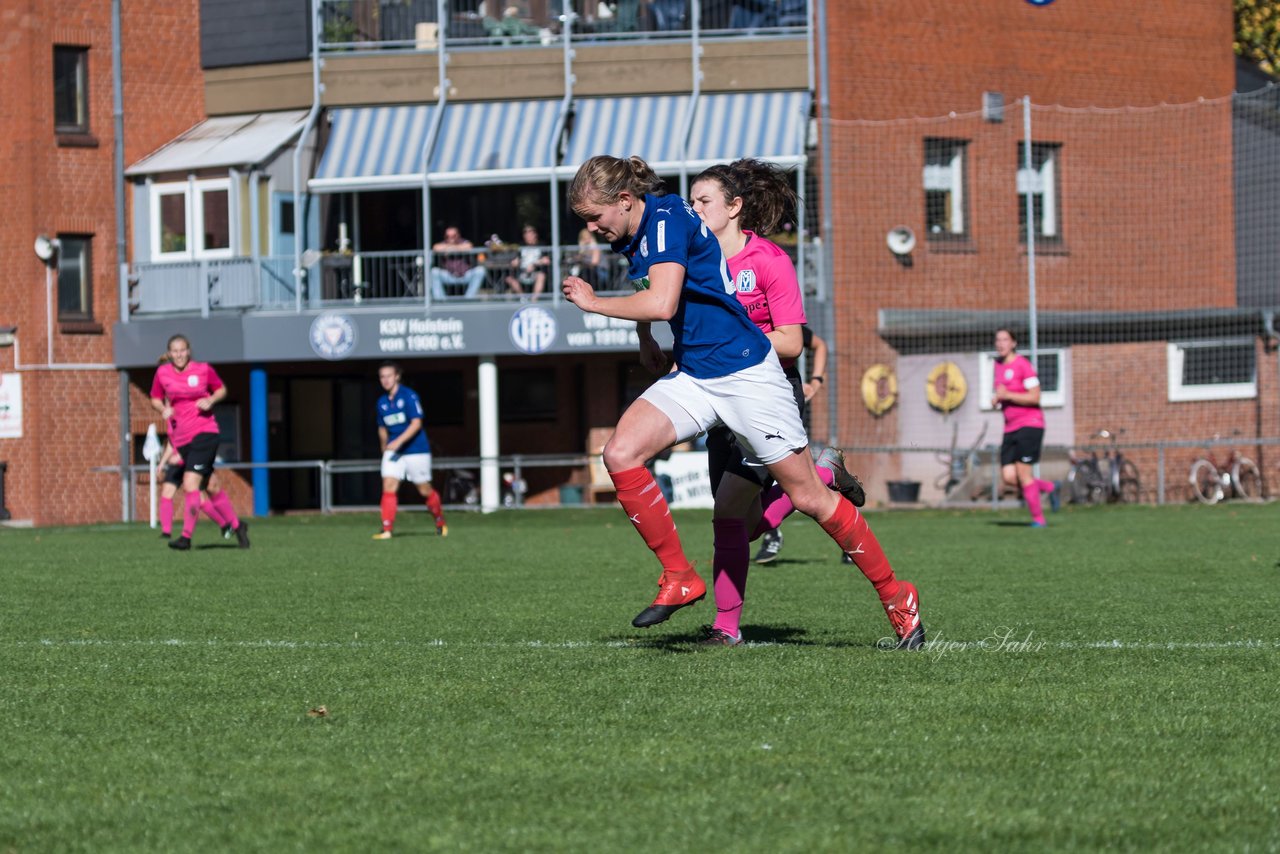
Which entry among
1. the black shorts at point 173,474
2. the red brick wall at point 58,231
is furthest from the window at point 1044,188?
the black shorts at point 173,474

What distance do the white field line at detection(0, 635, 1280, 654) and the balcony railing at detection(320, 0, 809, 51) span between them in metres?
23.3

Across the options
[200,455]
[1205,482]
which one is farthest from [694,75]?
[200,455]

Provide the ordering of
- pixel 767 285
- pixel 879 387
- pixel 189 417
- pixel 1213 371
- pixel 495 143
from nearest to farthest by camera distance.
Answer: pixel 767 285
pixel 189 417
pixel 879 387
pixel 1213 371
pixel 495 143

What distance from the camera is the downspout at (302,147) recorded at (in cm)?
2917

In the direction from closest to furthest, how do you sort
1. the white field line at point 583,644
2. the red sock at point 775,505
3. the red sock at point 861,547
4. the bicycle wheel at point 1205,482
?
the red sock at point 861,547
the white field line at point 583,644
the red sock at point 775,505
the bicycle wheel at point 1205,482

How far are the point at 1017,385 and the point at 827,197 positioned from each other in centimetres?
1065

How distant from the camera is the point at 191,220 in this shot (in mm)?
30250

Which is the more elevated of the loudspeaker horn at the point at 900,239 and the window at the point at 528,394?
the loudspeaker horn at the point at 900,239

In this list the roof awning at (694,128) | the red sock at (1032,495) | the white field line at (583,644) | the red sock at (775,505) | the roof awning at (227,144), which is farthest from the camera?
the roof awning at (227,144)

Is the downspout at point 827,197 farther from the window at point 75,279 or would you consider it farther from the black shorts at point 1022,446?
the window at point 75,279

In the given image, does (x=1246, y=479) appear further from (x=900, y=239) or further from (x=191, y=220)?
(x=191, y=220)

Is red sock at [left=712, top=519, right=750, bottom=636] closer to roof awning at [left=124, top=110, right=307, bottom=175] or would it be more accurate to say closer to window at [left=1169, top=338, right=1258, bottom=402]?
window at [left=1169, top=338, right=1258, bottom=402]

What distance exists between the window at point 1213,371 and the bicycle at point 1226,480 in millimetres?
1160

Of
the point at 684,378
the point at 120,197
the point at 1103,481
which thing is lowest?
the point at 1103,481
